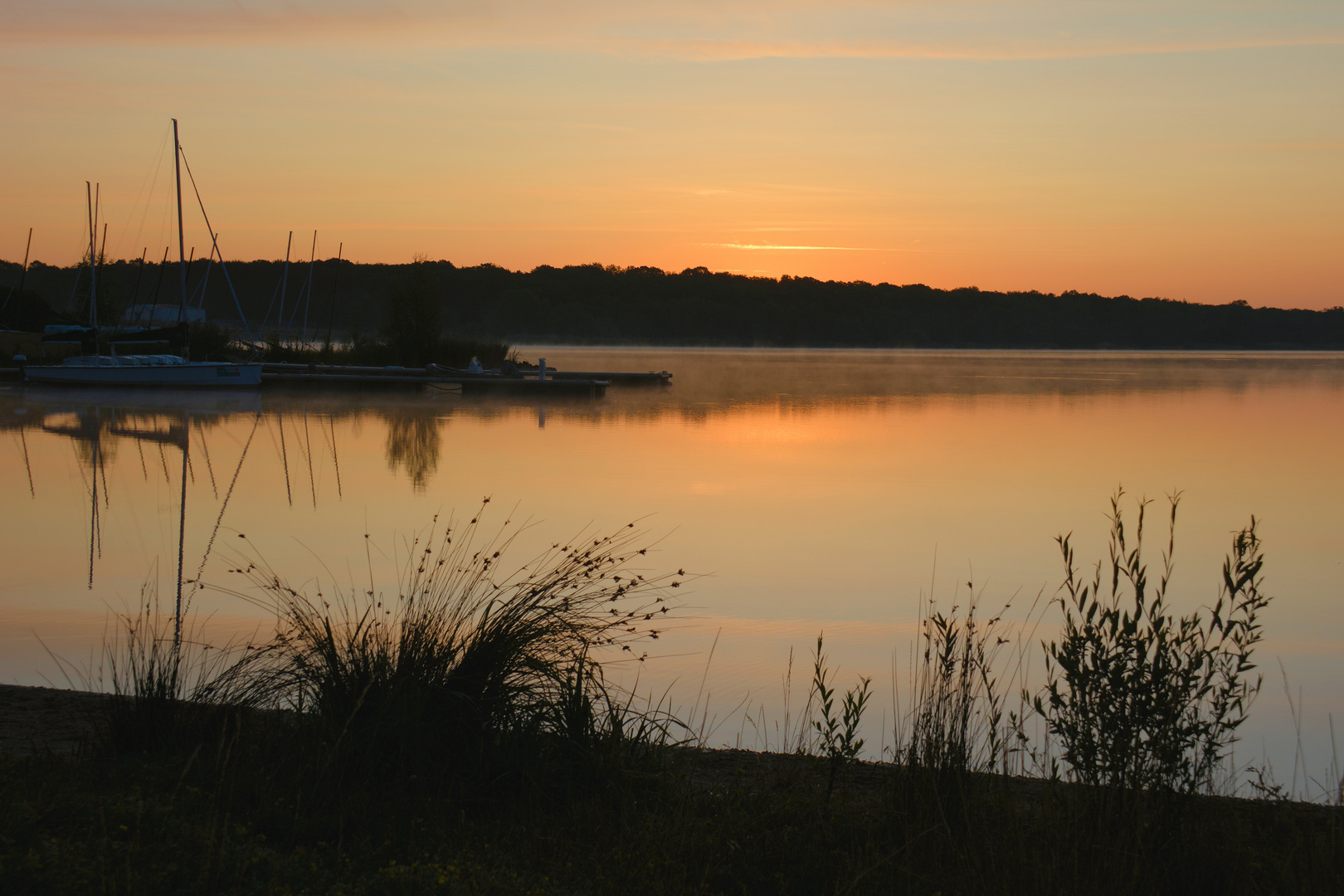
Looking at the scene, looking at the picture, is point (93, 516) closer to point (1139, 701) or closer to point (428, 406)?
point (1139, 701)

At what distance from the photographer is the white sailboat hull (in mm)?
26703

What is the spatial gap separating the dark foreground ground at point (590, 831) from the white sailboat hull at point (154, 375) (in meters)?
24.7

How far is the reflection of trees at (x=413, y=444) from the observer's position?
13414mm

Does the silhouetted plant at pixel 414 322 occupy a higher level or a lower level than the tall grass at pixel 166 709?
higher

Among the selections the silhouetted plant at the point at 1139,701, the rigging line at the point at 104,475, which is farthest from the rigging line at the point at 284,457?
the silhouetted plant at the point at 1139,701

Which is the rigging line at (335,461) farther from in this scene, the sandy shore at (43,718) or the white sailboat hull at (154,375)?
the white sailboat hull at (154,375)

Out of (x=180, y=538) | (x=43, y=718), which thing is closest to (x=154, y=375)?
(x=180, y=538)

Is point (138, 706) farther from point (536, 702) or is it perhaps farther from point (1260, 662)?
point (1260, 662)

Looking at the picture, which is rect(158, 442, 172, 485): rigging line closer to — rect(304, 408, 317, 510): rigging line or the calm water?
the calm water

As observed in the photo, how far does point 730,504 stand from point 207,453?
25.0 feet

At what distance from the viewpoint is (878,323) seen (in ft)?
373

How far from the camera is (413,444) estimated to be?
16.5 metres

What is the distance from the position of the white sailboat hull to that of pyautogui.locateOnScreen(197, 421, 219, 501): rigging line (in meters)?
7.71

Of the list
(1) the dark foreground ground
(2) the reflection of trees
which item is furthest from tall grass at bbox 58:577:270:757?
(2) the reflection of trees
